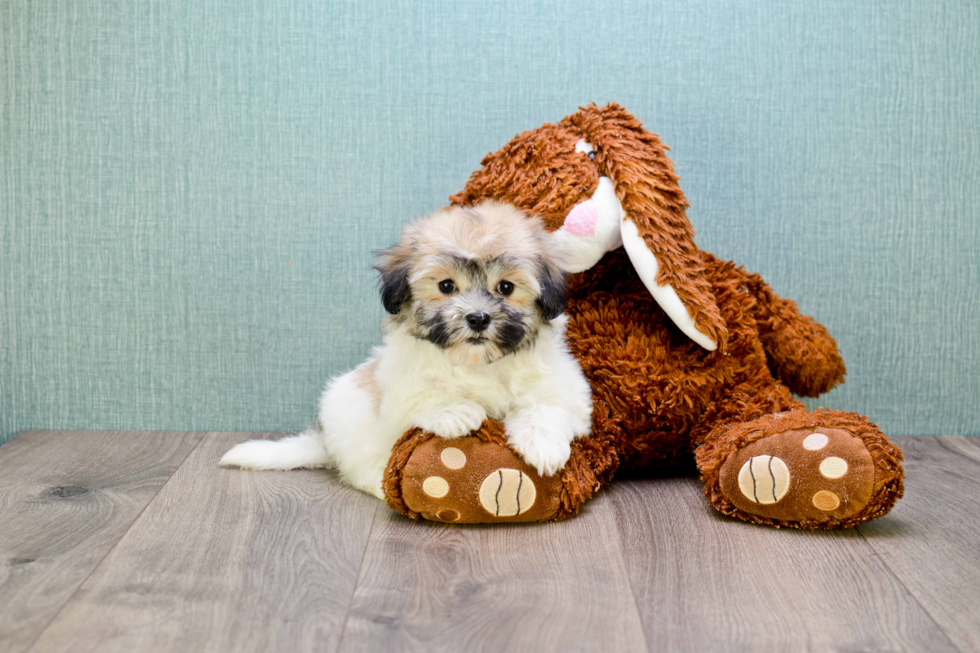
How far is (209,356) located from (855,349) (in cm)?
188

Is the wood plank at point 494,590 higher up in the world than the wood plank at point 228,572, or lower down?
higher up

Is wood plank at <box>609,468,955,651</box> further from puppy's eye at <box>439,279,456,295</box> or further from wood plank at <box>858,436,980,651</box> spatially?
puppy's eye at <box>439,279,456,295</box>

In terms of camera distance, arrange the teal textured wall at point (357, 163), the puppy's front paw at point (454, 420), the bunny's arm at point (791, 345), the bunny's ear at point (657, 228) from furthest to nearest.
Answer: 1. the teal textured wall at point (357, 163)
2. the bunny's arm at point (791, 345)
3. the bunny's ear at point (657, 228)
4. the puppy's front paw at point (454, 420)

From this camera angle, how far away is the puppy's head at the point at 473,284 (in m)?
1.58

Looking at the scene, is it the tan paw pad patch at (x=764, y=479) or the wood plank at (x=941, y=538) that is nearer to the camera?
the wood plank at (x=941, y=538)

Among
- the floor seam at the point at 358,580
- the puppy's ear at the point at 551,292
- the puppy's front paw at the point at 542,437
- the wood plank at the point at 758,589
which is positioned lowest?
the floor seam at the point at 358,580

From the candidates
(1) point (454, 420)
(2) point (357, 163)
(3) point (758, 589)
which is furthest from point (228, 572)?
(2) point (357, 163)

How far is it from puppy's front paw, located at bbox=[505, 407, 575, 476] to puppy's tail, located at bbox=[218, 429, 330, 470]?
→ 0.63m

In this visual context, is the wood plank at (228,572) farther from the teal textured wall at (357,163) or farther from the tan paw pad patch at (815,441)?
the tan paw pad patch at (815,441)

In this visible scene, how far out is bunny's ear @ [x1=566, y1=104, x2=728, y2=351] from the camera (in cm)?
180

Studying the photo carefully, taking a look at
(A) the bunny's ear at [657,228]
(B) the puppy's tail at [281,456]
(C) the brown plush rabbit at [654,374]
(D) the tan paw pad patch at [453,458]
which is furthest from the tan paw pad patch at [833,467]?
(B) the puppy's tail at [281,456]

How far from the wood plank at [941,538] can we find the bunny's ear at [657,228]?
528 mm

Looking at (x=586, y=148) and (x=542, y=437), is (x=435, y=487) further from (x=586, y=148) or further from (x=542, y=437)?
(x=586, y=148)

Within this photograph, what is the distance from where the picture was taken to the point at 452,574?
147 cm
